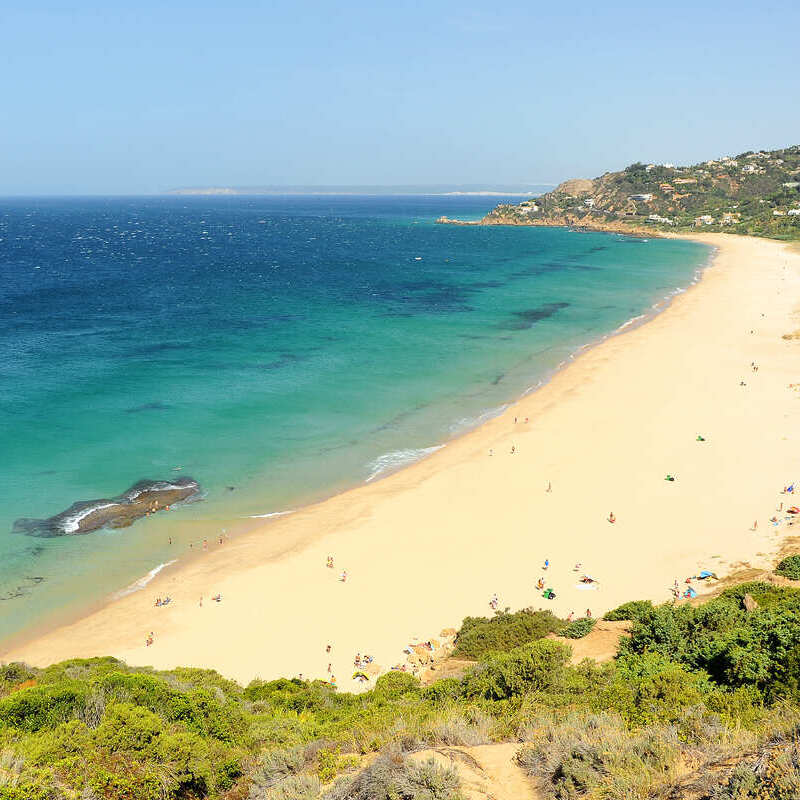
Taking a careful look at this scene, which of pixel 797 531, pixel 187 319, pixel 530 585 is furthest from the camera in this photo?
pixel 187 319

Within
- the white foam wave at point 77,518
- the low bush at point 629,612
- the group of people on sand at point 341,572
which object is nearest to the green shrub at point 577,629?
the low bush at point 629,612

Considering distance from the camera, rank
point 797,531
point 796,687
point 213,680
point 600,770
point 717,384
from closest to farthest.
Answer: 1. point 600,770
2. point 796,687
3. point 213,680
4. point 797,531
5. point 717,384

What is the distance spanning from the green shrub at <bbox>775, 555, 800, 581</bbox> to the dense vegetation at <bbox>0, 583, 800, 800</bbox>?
4.29 m

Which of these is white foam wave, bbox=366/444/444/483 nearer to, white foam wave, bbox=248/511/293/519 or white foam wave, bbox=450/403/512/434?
white foam wave, bbox=450/403/512/434

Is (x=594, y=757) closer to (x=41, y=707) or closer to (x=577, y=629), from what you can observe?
(x=577, y=629)

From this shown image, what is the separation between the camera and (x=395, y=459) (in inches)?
1259

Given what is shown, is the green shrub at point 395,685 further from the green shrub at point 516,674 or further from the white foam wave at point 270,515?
the white foam wave at point 270,515

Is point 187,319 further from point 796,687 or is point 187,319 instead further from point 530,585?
point 796,687

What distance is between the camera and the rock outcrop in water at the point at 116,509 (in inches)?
991

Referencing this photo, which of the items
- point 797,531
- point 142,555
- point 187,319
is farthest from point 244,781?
point 187,319

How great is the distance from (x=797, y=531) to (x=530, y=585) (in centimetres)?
1092

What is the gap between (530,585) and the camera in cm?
2200

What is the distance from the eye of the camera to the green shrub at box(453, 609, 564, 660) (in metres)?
17.0

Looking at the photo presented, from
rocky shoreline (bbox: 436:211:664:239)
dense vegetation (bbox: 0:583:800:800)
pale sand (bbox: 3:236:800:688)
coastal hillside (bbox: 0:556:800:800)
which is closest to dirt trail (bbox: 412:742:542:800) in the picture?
coastal hillside (bbox: 0:556:800:800)
